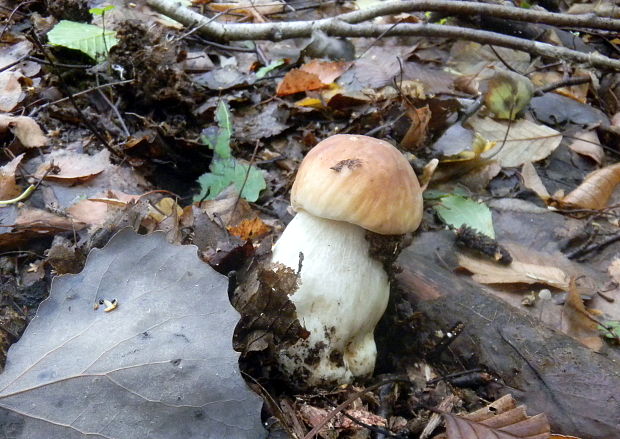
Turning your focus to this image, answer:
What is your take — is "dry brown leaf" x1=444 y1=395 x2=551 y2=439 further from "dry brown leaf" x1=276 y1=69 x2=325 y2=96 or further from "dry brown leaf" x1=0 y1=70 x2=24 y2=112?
"dry brown leaf" x1=0 y1=70 x2=24 y2=112

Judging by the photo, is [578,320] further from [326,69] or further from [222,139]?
[326,69]

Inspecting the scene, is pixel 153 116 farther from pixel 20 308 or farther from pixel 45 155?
pixel 20 308

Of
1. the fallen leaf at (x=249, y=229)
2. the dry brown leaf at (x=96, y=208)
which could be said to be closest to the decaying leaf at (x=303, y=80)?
the fallen leaf at (x=249, y=229)

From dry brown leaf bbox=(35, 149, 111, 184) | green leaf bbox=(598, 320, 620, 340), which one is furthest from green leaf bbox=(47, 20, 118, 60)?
green leaf bbox=(598, 320, 620, 340)

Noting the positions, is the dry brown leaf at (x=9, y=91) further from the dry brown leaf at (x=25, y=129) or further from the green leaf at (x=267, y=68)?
the green leaf at (x=267, y=68)

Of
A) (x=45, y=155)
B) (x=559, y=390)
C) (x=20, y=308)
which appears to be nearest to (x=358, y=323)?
(x=559, y=390)

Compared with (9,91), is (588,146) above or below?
below

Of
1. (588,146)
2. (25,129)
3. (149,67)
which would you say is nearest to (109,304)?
(25,129)
